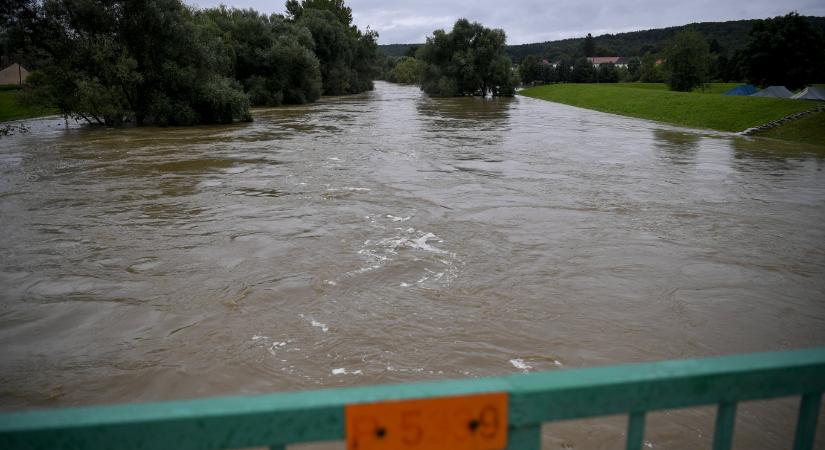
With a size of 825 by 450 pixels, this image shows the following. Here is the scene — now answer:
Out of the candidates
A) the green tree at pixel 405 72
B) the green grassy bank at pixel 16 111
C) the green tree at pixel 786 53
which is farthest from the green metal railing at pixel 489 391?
the green tree at pixel 405 72

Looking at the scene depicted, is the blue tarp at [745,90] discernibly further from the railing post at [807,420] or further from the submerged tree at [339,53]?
the railing post at [807,420]

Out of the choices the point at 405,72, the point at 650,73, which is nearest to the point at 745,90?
the point at 650,73

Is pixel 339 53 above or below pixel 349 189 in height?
above

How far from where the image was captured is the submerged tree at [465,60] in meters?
65.9

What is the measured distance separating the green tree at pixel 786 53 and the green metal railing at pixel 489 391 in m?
74.0

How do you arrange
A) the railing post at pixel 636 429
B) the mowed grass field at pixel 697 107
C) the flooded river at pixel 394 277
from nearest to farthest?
the railing post at pixel 636 429 → the flooded river at pixel 394 277 → the mowed grass field at pixel 697 107

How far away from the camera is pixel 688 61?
199 feet

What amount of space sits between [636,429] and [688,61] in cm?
6855

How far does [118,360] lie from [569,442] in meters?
4.59

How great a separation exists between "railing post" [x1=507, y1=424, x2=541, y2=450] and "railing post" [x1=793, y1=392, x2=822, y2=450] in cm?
80

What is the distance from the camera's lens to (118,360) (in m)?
5.82

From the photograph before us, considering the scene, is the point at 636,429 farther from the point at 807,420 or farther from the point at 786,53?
the point at 786,53

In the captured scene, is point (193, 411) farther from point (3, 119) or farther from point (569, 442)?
point (3, 119)

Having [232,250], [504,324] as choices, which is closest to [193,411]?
[504,324]
